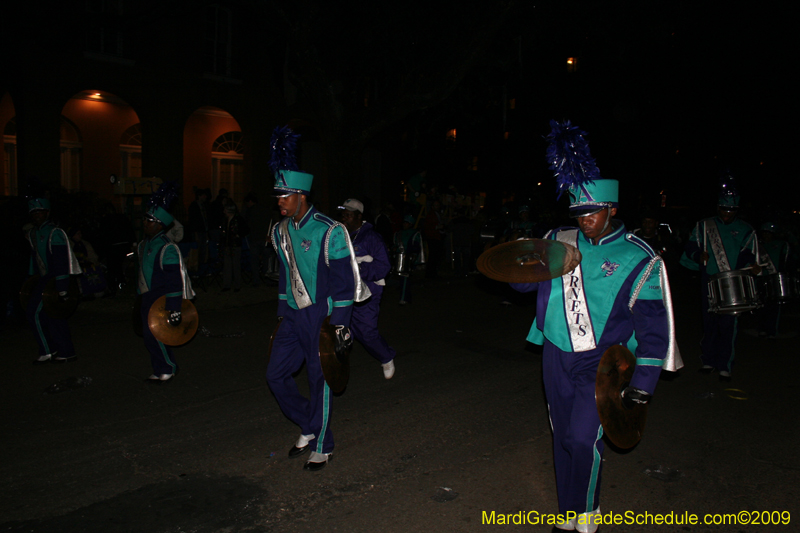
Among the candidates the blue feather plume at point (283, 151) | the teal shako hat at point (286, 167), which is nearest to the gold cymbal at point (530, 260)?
the teal shako hat at point (286, 167)

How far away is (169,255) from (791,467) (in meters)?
5.75

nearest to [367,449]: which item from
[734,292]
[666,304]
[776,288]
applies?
[666,304]

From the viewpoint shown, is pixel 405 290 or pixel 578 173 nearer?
pixel 578 173

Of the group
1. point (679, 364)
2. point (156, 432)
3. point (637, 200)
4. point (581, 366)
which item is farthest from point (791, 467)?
point (637, 200)

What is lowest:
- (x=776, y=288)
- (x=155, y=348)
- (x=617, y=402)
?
(x=155, y=348)

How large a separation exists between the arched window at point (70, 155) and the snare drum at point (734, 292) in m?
17.2

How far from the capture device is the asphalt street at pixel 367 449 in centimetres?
399

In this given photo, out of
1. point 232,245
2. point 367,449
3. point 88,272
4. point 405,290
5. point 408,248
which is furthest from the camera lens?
point 232,245

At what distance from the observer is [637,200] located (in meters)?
31.8

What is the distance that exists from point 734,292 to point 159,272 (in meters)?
5.92

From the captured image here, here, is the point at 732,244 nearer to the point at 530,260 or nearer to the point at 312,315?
the point at 530,260

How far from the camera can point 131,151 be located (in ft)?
65.6

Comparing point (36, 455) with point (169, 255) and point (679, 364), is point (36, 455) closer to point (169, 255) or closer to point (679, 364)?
point (169, 255)

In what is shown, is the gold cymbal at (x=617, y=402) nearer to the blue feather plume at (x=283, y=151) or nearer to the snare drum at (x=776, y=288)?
the blue feather plume at (x=283, y=151)
